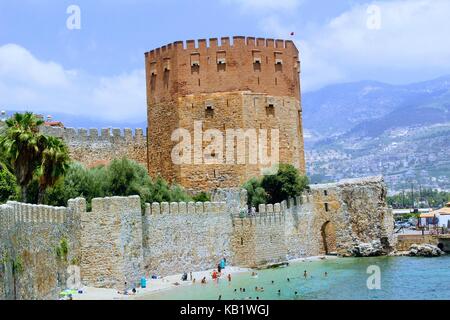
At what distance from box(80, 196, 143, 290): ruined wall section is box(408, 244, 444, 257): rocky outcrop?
72.0ft

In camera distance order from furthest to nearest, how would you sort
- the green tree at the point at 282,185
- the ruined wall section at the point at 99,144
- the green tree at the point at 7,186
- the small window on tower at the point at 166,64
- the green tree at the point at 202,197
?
the small window on tower at the point at 166,64 < the ruined wall section at the point at 99,144 < the green tree at the point at 282,185 < the green tree at the point at 202,197 < the green tree at the point at 7,186

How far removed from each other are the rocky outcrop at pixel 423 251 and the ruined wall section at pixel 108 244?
21.9m

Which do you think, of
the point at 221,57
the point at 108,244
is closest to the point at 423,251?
the point at 221,57

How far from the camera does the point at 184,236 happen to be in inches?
1345

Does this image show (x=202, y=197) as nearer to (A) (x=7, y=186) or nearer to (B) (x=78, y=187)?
(B) (x=78, y=187)

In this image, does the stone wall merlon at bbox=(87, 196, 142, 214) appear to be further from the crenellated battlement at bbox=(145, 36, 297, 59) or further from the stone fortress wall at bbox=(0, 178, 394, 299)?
the crenellated battlement at bbox=(145, 36, 297, 59)

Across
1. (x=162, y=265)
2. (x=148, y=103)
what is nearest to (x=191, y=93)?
(x=148, y=103)

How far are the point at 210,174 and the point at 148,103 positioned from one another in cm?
690

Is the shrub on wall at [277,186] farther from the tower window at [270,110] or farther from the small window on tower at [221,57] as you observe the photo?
the small window on tower at [221,57]

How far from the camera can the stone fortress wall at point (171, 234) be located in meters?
20.5

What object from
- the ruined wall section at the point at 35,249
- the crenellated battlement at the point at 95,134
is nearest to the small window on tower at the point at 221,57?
the crenellated battlement at the point at 95,134

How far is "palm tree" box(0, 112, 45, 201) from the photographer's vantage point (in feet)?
85.9

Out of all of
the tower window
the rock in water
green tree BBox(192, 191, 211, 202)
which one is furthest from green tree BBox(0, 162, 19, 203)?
the rock in water
